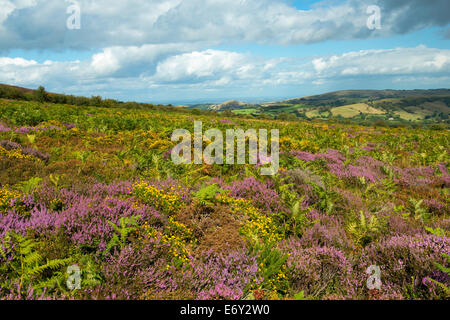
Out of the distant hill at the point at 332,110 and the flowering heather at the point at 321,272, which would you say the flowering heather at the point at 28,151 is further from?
the distant hill at the point at 332,110

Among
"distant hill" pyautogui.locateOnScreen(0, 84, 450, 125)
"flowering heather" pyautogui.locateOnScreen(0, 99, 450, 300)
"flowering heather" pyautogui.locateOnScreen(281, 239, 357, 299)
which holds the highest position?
"distant hill" pyautogui.locateOnScreen(0, 84, 450, 125)

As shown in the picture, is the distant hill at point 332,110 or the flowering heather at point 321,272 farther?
the distant hill at point 332,110

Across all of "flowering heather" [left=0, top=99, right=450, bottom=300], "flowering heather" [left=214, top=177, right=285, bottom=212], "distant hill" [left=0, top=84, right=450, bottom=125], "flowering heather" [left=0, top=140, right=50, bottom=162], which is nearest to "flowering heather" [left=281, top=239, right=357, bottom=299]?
"flowering heather" [left=0, top=99, right=450, bottom=300]

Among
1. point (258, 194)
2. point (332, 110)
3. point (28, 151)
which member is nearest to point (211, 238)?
point (258, 194)

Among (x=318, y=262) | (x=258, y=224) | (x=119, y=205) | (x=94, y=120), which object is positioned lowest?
(x=318, y=262)

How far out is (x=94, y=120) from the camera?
1433 centimetres

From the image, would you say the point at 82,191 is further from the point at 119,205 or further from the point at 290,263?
the point at 290,263

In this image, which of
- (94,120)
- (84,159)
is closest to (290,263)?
(84,159)

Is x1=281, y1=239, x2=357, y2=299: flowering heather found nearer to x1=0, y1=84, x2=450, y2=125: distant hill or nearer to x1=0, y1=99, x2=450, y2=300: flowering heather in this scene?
x1=0, y1=99, x2=450, y2=300: flowering heather

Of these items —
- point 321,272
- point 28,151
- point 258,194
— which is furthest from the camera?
point 28,151

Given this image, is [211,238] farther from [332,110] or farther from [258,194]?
[332,110]

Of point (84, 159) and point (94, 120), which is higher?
point (94, 120)

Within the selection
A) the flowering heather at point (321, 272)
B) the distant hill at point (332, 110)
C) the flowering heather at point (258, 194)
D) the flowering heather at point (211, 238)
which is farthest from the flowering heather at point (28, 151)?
the distant hill at point (332, 110)
